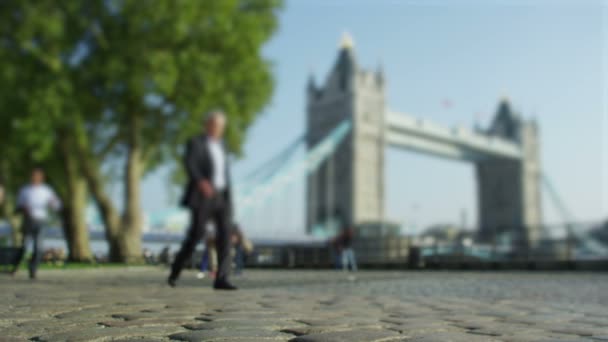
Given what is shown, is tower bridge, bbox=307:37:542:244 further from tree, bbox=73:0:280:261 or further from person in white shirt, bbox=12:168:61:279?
person in white shirt, bbox=12:168:61:279

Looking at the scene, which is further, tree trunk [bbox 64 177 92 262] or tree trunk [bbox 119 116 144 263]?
tree trunk [bbox 64 177 92 262]

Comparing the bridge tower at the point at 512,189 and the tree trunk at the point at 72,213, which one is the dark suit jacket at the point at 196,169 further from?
the bridge tower at the point at 512,189

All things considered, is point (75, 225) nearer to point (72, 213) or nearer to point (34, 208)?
point (72, 213)

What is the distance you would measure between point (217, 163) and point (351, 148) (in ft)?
162

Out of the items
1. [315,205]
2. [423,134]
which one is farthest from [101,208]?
[423,134]

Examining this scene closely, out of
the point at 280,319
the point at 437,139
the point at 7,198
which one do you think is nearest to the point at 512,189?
the point at 437,139

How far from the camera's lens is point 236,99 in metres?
15.7

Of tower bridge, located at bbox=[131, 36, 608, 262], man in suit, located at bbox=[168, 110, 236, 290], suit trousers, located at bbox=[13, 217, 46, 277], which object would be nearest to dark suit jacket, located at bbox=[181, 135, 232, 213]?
man in suit, located at bbox=[168, 110, 236, 290]

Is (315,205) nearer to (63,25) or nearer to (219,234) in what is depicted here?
(63,25)

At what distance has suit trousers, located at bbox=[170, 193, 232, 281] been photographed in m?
4.37

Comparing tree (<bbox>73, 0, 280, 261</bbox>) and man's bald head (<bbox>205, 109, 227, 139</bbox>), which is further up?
tree (<bbox>73, 0, 280, 261</bbox>)

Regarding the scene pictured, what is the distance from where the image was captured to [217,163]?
442 cm

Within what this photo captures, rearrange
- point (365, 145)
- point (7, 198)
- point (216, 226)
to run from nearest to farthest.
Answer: point (216, 226)
point (7, 198)
point (365, 145)

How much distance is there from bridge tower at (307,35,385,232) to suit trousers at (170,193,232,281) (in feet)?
151
